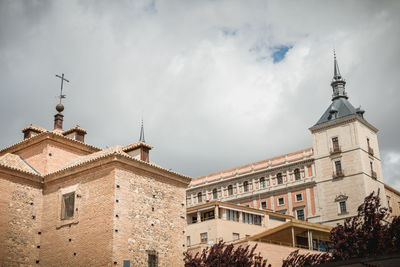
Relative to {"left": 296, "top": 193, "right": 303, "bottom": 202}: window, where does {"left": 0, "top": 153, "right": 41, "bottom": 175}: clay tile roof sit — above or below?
below

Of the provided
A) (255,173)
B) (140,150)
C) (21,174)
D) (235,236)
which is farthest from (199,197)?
(21,174)

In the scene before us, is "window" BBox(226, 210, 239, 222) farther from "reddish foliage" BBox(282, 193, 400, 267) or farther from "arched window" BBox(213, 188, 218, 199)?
"arched window" BBox(213, 188, 218, 199)

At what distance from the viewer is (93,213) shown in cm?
2397

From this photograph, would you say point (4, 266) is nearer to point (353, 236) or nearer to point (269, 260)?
point (269, 260)

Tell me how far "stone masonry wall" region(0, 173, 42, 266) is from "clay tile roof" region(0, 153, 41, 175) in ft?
2.46

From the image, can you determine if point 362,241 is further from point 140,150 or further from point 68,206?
point 68,206

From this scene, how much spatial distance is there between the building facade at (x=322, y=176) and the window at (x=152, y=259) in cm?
3141

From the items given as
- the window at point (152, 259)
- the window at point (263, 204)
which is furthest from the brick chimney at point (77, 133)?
the window at point (263, 204)

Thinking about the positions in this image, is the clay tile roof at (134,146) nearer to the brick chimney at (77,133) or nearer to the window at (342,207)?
the brick chimney at (77,133)

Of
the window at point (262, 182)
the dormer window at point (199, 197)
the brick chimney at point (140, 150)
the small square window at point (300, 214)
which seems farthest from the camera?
the dormer window at point (199, 197)

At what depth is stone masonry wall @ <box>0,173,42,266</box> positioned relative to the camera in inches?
951

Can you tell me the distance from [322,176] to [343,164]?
253 cm

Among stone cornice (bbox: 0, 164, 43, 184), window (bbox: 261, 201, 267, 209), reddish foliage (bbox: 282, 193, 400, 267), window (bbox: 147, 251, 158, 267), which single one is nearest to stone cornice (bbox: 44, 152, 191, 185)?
stone cornice (bbox: 0, 164, 43, 184)

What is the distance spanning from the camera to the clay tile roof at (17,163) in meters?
26.2
